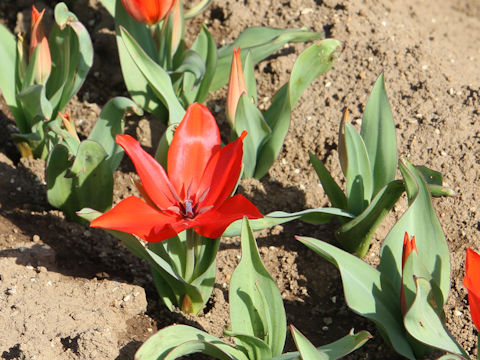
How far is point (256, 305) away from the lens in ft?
6.59

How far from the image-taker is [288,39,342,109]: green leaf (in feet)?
9.11

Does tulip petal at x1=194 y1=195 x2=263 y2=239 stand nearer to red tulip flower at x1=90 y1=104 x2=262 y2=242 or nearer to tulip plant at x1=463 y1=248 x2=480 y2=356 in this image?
red tulip flower at x1=90 y1=104 x2=262 y2=242

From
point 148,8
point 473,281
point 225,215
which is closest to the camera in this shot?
point 473,281

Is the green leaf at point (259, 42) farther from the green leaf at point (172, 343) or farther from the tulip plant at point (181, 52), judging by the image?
the green leaf at point (172, 343)

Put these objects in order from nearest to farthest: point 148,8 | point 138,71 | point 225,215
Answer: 1. point 225,215
2. point 148,8
3. point 138,71

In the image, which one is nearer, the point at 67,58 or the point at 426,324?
the point at 426,324

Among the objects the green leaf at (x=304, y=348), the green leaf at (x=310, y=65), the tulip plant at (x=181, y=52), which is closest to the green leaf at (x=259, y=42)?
the tulip plant at (x=181, y=52)

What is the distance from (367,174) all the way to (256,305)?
2.16 feet

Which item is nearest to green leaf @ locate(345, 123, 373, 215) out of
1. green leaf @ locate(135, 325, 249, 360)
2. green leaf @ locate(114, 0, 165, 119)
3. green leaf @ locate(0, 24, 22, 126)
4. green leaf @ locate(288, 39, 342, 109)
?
green leaf @ locate(288, 39, 342, 109)

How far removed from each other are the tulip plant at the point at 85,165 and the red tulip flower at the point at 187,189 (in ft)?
1.64

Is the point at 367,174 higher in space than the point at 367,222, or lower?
higher

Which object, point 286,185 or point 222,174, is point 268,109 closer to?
point 286,185

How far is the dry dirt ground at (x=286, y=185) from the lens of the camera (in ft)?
7.25

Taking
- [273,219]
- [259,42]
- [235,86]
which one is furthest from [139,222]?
[259,42]
